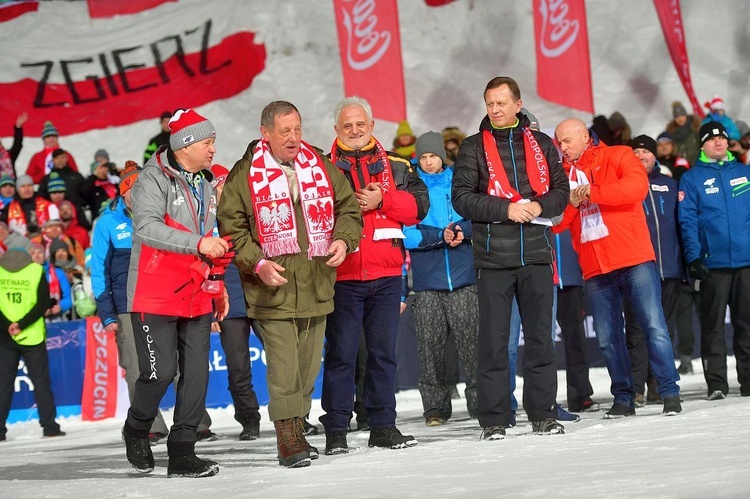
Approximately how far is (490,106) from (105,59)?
14473 mm

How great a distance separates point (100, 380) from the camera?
12.5 m

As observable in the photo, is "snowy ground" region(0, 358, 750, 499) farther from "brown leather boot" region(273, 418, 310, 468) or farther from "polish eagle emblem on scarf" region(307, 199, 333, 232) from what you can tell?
"polish eagle emblem on scarf" region(307, 199, 333, 232)

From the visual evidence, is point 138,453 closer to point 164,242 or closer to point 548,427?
point 164,242

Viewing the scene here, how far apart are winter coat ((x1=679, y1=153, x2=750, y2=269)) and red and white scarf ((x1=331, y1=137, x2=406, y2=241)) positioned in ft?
9.96

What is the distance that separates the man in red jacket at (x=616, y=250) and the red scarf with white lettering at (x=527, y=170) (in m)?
0.80

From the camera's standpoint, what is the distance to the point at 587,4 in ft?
70.3

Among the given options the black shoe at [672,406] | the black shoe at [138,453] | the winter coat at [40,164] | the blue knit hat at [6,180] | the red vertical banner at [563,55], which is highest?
the red vertical banner at [563,55]

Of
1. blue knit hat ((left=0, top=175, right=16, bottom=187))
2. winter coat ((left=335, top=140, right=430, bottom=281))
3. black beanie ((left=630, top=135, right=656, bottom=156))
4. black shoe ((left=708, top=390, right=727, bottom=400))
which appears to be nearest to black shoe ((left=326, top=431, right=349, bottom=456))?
winter coat ((left=335, top=140, right=430, bottom=281))

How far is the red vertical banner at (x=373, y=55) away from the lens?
18625mm

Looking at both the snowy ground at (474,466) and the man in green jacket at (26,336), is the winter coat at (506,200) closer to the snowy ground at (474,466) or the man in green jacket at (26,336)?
the snowy ground at (474,466)

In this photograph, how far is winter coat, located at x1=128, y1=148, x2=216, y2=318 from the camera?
666 cm

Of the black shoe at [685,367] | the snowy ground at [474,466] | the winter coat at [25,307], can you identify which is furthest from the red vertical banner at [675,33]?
the winter coat at [25,307]

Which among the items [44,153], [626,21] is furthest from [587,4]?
Result: [44,153]

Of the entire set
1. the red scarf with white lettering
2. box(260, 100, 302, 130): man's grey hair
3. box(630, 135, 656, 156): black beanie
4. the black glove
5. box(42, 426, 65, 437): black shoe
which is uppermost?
box(260, 100, 302, 130): man's grey hair
